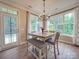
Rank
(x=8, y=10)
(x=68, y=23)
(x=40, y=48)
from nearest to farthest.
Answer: (x=40, y=48) < (x=8, y=10) < (x=68, y=23)

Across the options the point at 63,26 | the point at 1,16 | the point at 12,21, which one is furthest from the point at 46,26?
the point at 1,16

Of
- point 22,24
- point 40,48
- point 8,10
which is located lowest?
point 40,48

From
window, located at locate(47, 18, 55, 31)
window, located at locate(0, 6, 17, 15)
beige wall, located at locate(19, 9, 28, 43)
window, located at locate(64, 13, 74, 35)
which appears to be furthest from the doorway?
window, located at locate(64, 13, 74, 35)

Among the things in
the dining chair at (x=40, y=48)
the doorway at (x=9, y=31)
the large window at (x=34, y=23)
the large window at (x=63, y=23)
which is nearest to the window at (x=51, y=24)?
the large window at (x=63, y=23)

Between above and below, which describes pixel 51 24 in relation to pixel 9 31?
above

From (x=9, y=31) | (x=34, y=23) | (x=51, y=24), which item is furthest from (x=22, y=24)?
(x=51, y=24)

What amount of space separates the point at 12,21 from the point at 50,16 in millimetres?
3340

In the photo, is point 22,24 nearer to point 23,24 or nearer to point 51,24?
point 23,24

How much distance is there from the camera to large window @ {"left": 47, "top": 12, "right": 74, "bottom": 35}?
535 centimetres

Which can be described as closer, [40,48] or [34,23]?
[40,48]

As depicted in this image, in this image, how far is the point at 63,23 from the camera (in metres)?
5.80

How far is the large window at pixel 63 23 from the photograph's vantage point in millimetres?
5349

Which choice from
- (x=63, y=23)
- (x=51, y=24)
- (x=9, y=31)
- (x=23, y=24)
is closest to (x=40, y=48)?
(x=9, y=31)

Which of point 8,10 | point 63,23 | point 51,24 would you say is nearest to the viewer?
point 8,10
